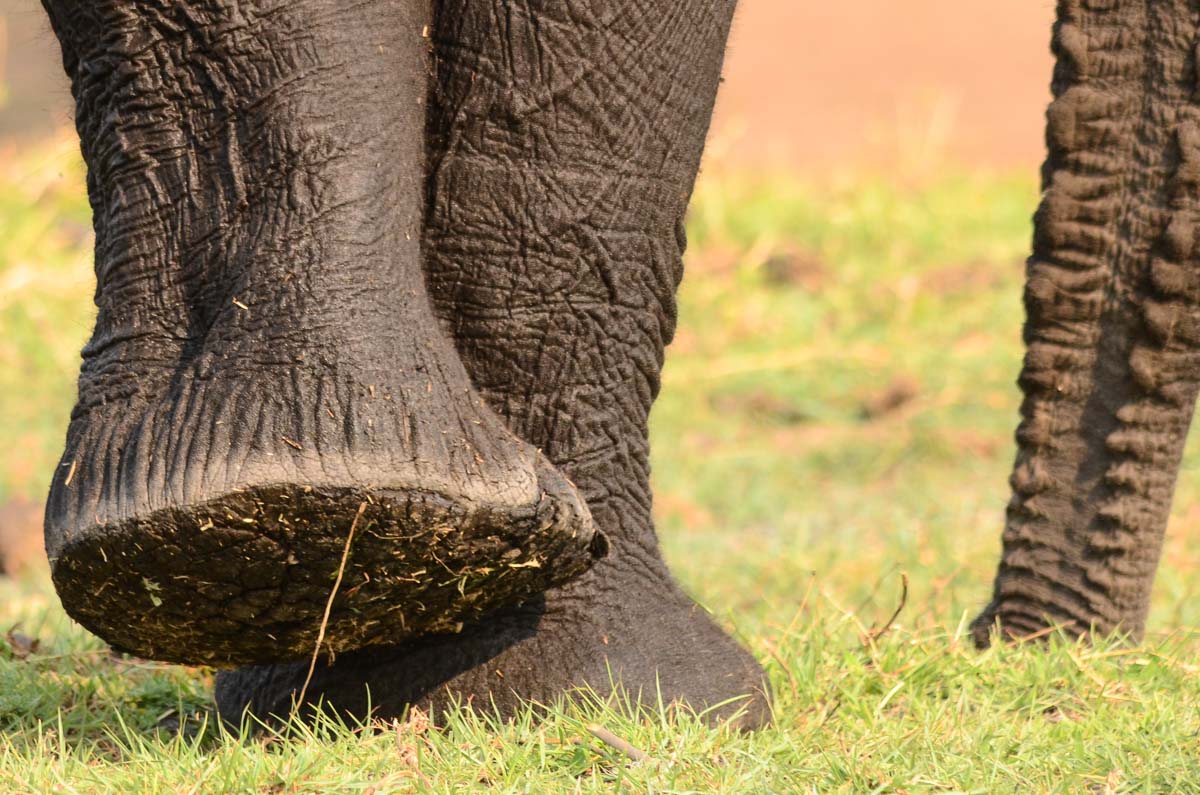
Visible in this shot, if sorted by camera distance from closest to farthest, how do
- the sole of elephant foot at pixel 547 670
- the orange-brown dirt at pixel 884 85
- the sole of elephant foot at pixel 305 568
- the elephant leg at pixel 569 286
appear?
the sole of elephant foot at pixel 305 568 < the elephant leg at pixel 569 286 < the sole of elephant foot at pixel 547 670 < the orange-brown dirt at pixel 884 85

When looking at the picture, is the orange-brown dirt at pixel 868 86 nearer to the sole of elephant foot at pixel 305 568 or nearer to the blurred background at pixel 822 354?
the blurred background at pixel 822 354

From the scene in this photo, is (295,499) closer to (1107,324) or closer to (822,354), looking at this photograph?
(1107,324)

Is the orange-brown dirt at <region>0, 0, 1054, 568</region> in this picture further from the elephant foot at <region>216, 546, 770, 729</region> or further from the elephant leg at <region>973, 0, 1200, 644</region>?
the elephant foot at <region>216, 546, 770, 729</region>

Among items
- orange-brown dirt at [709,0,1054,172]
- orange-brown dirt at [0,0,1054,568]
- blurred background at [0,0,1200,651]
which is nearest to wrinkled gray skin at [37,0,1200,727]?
blurred background at [0,0,1200,651]

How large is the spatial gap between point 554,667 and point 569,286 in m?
0.45

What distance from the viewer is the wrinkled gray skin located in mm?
1629

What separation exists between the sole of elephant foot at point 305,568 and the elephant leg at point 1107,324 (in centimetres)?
88

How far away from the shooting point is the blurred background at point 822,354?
11.2 ft

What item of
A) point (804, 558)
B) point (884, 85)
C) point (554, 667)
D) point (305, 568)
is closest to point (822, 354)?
point (804, 558)

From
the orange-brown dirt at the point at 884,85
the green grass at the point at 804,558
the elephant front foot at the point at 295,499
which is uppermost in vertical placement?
the orange-brown dirt at the point at 884,85

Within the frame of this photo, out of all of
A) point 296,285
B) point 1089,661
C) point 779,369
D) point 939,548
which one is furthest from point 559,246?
point 779,369

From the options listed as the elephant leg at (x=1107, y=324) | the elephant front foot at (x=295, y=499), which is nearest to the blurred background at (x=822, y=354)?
the elephant leg at (x=1107, y=324)

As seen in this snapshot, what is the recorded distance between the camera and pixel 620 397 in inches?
77.7

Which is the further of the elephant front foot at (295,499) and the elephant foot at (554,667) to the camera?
the elephant foot at (554,667)
